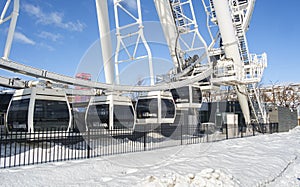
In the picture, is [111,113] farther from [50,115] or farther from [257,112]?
[257,112]

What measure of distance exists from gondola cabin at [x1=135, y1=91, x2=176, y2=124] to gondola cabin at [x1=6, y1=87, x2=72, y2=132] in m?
5.66

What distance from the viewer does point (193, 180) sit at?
6.27m

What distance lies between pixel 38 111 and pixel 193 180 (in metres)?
9.33

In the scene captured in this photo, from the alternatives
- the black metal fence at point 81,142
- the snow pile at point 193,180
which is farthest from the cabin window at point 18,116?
the snow pile at point 193,180

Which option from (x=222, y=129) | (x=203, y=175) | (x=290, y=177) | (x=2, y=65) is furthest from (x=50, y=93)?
(x=222, y=129)

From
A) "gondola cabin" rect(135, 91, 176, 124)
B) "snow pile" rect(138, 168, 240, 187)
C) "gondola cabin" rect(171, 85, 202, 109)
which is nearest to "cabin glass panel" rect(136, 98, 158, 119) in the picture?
"gondola cabin" rect(135, 91, 176, 124)

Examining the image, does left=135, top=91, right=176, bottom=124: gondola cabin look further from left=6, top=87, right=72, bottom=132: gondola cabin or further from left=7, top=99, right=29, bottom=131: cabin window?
left=7, top=99, right=29, bottom=131: cabin window

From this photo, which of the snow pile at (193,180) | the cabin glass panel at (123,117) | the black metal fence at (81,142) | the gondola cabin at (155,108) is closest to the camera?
the snow pile at (193,180)

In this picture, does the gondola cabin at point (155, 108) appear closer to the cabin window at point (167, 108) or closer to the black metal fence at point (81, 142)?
the cabin window at point (167, 108)

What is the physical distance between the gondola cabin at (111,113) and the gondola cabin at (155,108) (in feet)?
5.75

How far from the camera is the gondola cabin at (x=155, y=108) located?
58.0ft

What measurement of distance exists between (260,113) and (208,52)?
7908mm

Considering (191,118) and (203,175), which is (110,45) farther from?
(203,175)

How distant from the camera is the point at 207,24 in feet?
86.5
